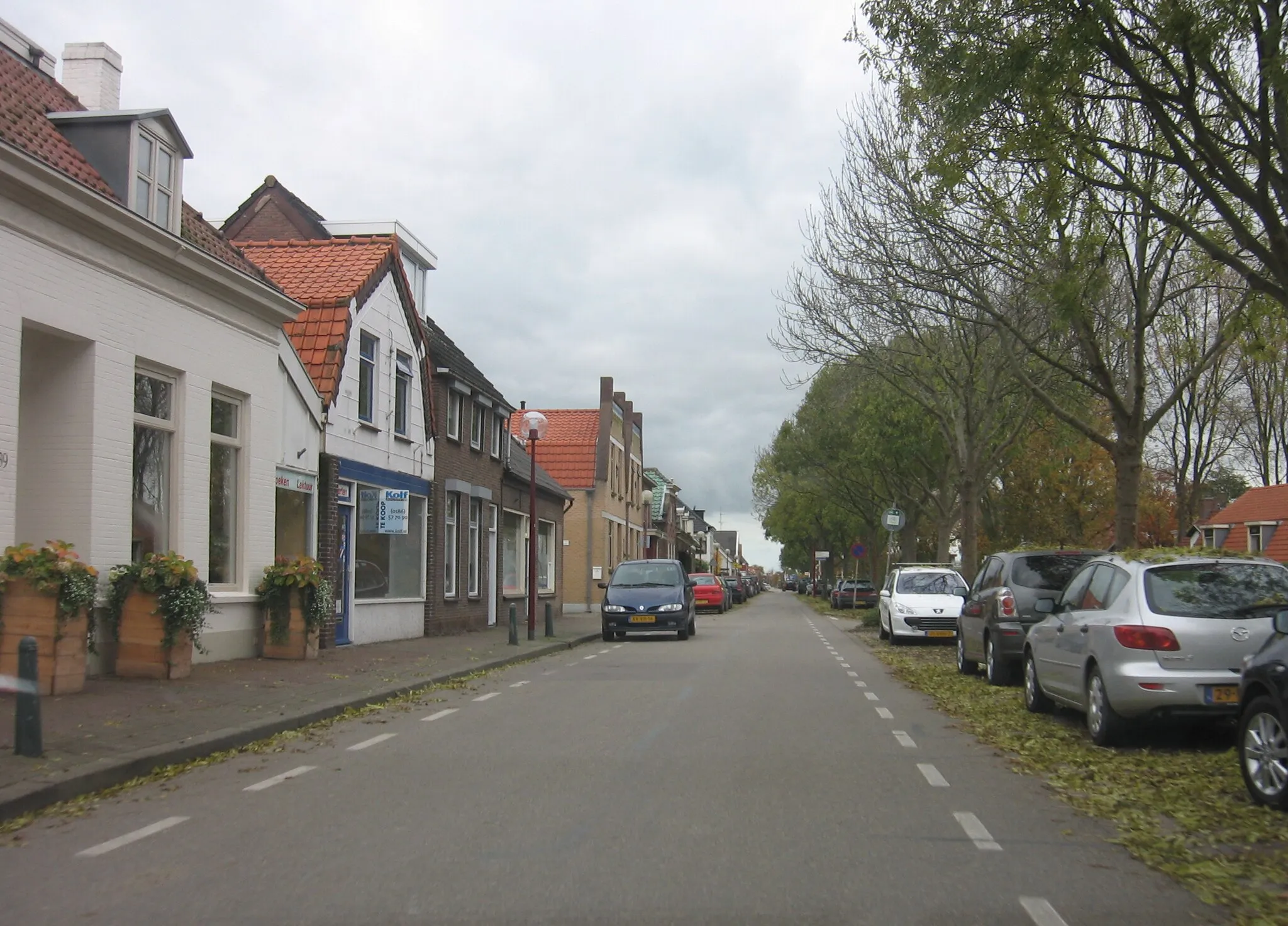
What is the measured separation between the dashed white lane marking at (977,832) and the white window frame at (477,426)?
21.7m

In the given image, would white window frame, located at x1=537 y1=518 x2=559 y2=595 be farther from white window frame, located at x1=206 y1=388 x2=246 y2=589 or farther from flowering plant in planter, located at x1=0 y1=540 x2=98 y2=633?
flowering plant in planter, located at x1=0 y1=540 x2=98 y2=633

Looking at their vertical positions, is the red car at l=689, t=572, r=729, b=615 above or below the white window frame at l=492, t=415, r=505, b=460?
below

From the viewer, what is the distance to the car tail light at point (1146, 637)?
9133mm

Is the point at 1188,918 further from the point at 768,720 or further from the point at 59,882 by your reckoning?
the point at 768,720

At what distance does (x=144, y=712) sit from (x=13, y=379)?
3.58 metres

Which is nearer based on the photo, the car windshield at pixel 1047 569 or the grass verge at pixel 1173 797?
the grass verge at pixel 1173 797

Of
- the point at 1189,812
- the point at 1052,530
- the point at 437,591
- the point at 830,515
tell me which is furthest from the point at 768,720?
the point at 830,515

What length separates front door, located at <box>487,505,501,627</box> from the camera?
29.7 metres

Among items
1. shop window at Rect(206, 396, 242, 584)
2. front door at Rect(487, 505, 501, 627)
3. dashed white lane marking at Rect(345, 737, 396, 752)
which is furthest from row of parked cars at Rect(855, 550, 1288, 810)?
front door at Rect(487, 505, 501, 627)

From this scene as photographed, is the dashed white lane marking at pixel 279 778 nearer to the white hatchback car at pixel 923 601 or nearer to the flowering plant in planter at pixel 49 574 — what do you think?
the flowering plant in planter at pixel 49 574

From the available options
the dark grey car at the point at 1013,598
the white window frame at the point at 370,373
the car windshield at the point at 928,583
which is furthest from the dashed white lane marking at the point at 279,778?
the car windshield at the point at 928,583

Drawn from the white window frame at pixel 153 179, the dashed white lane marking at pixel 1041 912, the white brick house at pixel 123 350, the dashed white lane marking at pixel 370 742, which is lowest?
the dashed white lane marking at pixel 370 742

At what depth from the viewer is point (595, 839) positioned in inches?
259

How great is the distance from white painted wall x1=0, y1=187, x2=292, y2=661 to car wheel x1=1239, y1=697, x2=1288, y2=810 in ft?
34.8
